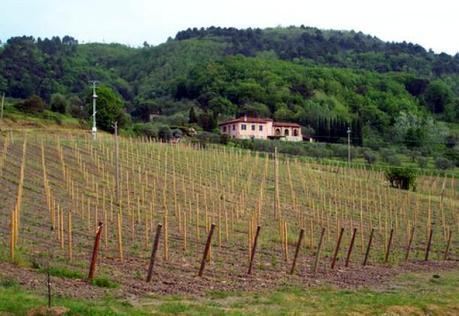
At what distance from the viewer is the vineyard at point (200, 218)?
14.6m

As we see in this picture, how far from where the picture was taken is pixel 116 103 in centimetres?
6681

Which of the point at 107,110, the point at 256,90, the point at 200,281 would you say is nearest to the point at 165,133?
the point at 107,110

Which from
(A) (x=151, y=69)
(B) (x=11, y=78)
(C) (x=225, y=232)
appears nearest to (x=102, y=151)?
(C) (x=225, y=232)

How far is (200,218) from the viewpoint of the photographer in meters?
24.1

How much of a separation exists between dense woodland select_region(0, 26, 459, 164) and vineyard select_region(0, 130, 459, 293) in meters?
26.2

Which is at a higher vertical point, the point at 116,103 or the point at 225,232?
the point at 116,103

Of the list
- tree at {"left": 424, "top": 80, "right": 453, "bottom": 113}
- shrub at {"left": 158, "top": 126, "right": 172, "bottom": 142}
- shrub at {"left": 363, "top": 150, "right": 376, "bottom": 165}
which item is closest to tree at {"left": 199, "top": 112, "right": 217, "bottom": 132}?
shrub at {"left": 158, "top": 126, "right": 172, "bottom": 142}

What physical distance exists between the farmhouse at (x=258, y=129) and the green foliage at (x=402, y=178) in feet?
103

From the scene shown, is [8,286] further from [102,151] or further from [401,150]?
[401,150]

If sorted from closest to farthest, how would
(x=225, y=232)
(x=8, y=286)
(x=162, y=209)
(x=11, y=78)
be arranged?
1. (x=8, y=286)
2. (x=225, y=232)
3. (x=162, y=209)
4. (x=11, y=78)

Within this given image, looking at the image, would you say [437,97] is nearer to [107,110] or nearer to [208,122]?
[208,122]

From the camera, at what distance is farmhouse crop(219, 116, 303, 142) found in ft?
256

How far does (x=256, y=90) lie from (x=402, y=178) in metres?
65.3

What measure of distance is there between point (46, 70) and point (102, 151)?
3046 inches
